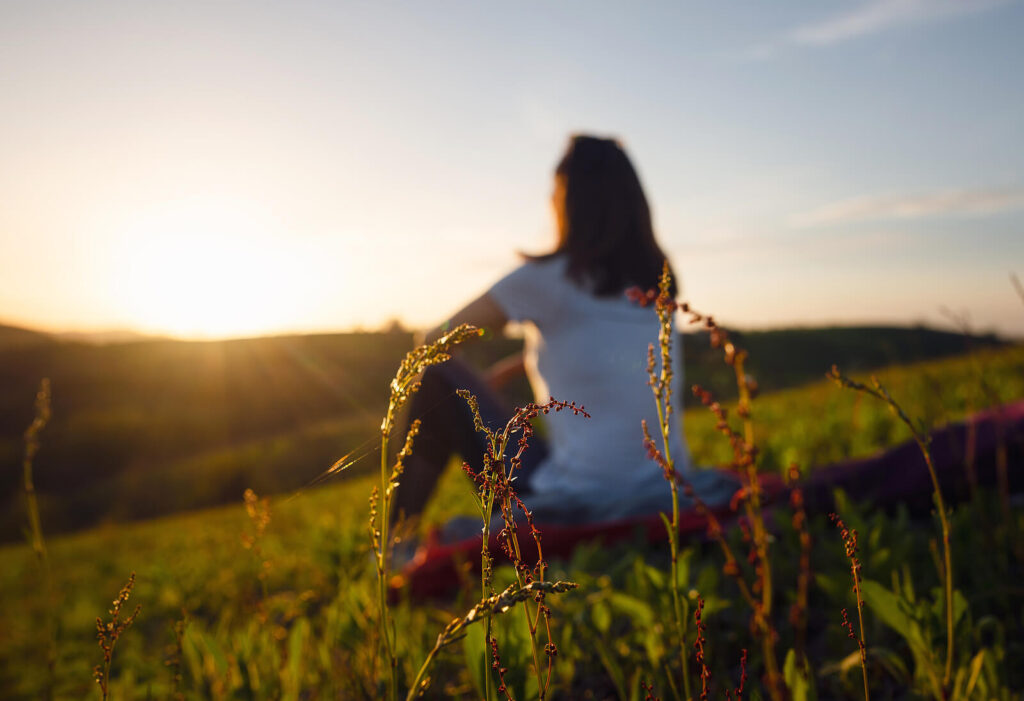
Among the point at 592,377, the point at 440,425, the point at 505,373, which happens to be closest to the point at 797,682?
the point at 440,425

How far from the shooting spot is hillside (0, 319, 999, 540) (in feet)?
66.0

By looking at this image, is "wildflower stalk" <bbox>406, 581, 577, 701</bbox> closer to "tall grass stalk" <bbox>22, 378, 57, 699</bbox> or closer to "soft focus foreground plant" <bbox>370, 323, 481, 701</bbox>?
"soft focus foreground plant" <bbox>370, 323, 481, 701</bbox>

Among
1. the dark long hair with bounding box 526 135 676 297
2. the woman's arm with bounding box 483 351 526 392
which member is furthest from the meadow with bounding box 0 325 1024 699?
the woman's arm with bounding box 483 351 526 392

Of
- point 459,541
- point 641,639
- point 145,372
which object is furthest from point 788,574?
point 145,372

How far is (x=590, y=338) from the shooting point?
2834 mm

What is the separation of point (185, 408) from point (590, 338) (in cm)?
3069

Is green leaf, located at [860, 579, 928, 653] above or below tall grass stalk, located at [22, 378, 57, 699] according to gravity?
below

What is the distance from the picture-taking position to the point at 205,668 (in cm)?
188

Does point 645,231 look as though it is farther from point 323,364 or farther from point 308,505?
point 323,364

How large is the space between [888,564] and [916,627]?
39 cm

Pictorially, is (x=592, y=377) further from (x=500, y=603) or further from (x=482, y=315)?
(x=500, y=603)

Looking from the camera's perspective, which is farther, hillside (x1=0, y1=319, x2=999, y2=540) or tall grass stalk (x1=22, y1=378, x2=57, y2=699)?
hillside (x1=0, y1=319, x2=999, y2=540)

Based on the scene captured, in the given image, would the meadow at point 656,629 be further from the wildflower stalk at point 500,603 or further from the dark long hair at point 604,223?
the dark long hair at point 604,223

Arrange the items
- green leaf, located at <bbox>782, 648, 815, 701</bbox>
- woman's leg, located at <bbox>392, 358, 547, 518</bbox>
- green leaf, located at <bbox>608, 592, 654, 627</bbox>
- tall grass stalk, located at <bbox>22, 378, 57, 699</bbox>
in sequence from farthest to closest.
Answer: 1. woman's leg, located at <bbox>392, 358, 547, 518</bbox>
2. green leaf, located at <bbox>608, 592, 654, 627</bbox>
3. tall grass stalk, located at <bbox>22, 378, 57, 699</bbox>
4. green leaf, located at <bbox>782, 648, 815, 701</bbox>
